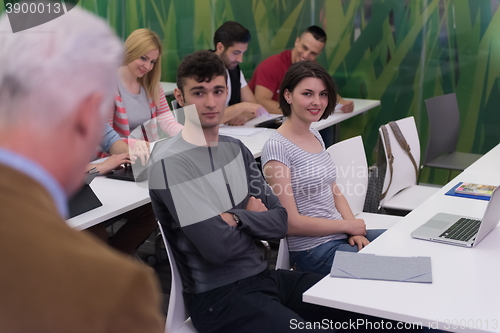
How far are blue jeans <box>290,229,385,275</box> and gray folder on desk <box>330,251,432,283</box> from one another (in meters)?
0.44

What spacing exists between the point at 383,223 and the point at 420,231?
2.37 ft

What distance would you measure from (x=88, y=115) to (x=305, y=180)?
69.4 inches

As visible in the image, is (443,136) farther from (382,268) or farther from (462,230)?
(382,268)

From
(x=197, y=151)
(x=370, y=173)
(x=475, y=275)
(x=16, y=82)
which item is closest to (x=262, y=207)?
(x=197, y=151)

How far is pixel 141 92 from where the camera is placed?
335 centimetres

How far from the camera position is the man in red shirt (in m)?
4.34

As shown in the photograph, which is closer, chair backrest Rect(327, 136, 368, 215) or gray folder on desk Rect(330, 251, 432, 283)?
gray folder on desk Rect(330, 251, 432, 283)

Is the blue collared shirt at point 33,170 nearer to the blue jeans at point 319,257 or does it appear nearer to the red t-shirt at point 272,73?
the blue jeans at point 319,257

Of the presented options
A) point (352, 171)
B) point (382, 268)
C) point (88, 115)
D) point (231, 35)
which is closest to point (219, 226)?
point (382, 268)

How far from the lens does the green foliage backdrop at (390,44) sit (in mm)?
4676

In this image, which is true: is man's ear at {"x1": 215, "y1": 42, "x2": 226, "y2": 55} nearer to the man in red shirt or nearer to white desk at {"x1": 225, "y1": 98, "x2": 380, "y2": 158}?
the man in red shirt

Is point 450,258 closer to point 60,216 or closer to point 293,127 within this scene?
point 293,127
